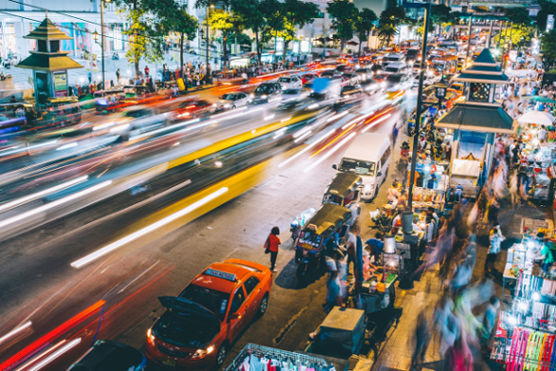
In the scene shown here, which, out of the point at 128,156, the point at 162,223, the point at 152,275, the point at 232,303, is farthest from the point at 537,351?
the point at 128,156

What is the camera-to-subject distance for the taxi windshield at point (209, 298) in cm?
1073

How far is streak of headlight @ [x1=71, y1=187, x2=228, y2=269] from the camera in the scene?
48.0 feet

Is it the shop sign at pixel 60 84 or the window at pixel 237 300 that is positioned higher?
the shop sign at pixel 60 84

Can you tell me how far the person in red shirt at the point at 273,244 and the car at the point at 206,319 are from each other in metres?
2.19

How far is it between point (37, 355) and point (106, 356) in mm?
2474

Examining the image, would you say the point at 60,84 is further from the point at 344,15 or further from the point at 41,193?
the point at 344,15

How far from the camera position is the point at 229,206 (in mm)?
19422

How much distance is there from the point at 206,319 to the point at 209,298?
74cm

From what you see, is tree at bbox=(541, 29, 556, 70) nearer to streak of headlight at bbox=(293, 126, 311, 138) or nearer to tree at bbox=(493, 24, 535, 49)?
tree at bbox=(493, 24, 535, 49)

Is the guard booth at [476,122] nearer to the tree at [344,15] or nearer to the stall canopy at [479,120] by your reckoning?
the stall canopy at [479,120]

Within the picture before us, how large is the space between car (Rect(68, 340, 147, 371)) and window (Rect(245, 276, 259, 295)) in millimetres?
2893

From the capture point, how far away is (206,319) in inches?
407

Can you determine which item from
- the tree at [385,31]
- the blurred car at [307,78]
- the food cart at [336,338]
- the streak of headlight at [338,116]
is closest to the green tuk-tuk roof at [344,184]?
the food cart at [336,338]

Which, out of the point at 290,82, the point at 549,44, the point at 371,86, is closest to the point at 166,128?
the point at 290,82
